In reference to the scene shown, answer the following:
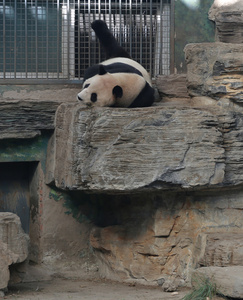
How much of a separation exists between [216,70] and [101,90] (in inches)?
48.1

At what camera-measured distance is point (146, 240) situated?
20.8ft

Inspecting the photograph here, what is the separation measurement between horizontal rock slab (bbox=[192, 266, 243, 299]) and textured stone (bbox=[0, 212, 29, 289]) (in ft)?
5.35

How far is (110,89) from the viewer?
6055 mm

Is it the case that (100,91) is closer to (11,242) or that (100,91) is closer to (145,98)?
(145,98)

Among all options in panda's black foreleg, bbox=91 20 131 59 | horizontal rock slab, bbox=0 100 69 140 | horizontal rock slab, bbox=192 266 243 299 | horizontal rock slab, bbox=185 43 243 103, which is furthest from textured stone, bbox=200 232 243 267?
panda's black foreleg, bbox=91 20 131 59

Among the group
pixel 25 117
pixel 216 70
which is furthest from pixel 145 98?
pixel 25 117

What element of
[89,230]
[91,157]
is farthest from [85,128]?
[89,230]

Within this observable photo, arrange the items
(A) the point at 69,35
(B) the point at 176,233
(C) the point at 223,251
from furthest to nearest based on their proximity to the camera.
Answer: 1. (A) the point at 69,35
2. (B) the point at 176,233
3. (C) the point at 223,251

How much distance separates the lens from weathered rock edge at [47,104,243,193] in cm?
560

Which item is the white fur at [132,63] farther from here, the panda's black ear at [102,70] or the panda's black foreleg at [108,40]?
the panda's black ear at [102,70]

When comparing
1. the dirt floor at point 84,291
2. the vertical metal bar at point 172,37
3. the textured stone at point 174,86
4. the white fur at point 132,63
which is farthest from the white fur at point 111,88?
the dirt floor at point 84,291

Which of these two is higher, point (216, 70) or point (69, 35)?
point (69, 35)

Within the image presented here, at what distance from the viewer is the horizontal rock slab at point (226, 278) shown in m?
4.90

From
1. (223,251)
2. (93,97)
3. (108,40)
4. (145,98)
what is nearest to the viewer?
(223,251)
